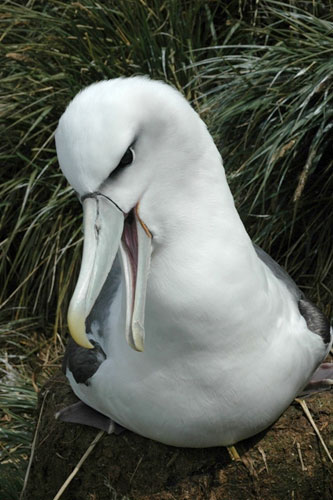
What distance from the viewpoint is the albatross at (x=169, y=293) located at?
2.34 metres

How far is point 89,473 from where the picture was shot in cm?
323

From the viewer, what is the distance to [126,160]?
7.80 feet

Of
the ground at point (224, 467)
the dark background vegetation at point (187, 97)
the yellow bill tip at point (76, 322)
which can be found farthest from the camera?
the dark background vegetation at point (187, 97)

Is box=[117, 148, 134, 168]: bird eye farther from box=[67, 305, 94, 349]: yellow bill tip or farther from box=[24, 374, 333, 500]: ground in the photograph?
box=[24, 374, 333, 500]: ground

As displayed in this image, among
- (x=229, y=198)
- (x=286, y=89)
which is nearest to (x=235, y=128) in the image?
(x=286, y=89)

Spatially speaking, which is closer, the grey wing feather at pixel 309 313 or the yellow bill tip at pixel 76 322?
the yellow bill tip at pixel 76 322

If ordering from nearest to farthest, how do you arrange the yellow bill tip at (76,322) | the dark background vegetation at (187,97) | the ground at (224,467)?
the yellow bill tip at (76,322), the ground at (224,467), the dark background vegetation at (187,97)

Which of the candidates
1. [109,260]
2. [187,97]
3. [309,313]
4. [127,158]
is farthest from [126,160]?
[187,97]

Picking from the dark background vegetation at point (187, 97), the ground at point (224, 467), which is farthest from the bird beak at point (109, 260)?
the dark background vegetation at point (187, 97)

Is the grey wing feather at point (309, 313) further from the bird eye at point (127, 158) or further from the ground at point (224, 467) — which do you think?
the bird eye at point (127, 158)

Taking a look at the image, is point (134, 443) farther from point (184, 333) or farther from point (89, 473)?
point (184, 333)

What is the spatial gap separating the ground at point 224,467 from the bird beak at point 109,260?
2.66 ft

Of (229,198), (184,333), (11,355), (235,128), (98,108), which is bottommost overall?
(11,355)

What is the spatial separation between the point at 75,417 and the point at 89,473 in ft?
0.68
